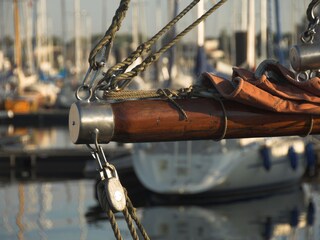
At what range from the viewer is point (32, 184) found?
24.6 metres

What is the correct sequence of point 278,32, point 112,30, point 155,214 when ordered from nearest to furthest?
point 112,30, point 155,214, point 278,32

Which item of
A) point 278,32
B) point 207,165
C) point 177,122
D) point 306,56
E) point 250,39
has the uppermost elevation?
point 306,56

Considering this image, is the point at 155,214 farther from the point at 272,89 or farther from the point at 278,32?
the point at 272,89

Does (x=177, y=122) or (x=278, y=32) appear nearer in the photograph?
(x=177, y=122)

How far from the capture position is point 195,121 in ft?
14.2

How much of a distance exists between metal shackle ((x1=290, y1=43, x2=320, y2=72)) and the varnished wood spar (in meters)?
0.26

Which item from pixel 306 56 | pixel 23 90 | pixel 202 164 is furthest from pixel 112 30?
pixel 23 90

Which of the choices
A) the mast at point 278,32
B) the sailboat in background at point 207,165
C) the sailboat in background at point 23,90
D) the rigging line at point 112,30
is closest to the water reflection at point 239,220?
the sailboat in background at point 207,165

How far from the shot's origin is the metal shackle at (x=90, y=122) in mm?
4051

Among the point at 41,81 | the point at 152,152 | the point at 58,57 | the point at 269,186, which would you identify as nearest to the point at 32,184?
the point at 152,152

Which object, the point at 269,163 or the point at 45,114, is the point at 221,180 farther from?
the point at 45,114

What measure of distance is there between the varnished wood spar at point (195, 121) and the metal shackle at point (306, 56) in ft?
0.84

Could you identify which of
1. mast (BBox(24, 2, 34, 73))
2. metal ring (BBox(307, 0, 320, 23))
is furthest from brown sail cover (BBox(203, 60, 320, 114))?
mast (BBox(24, 2, 34, 73))

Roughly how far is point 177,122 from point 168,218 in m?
14.7
